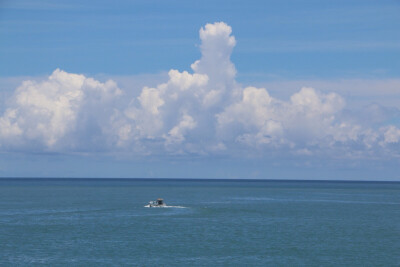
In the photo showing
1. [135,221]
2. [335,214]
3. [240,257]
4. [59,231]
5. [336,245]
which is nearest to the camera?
[240,257]

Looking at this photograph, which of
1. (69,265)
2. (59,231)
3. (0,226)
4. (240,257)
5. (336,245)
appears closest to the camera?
(69,265)

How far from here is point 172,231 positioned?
9300 cm

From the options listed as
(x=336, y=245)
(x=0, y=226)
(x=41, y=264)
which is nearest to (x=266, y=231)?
(x=336, y=245)

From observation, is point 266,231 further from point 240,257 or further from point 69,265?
point 69,265

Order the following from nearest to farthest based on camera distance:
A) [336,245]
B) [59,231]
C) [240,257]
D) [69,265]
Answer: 1. [69,265]
2. [240,257]
3. [336,245]
4. [59,231]

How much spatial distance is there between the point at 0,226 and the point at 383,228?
73.4 meters

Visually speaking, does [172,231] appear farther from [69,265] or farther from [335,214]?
[335,214]

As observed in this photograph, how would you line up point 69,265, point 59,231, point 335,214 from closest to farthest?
point 69,265, point 59,231, point 335,214

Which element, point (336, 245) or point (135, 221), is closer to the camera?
point (336, 245)

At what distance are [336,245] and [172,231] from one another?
94.6 feet

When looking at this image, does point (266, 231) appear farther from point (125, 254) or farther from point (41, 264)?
point (41, 264)

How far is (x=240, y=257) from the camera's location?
71438mm

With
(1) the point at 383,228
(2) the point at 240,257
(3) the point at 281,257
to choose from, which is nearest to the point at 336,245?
(3) the point at 281,257

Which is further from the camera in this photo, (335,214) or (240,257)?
(335,214)
